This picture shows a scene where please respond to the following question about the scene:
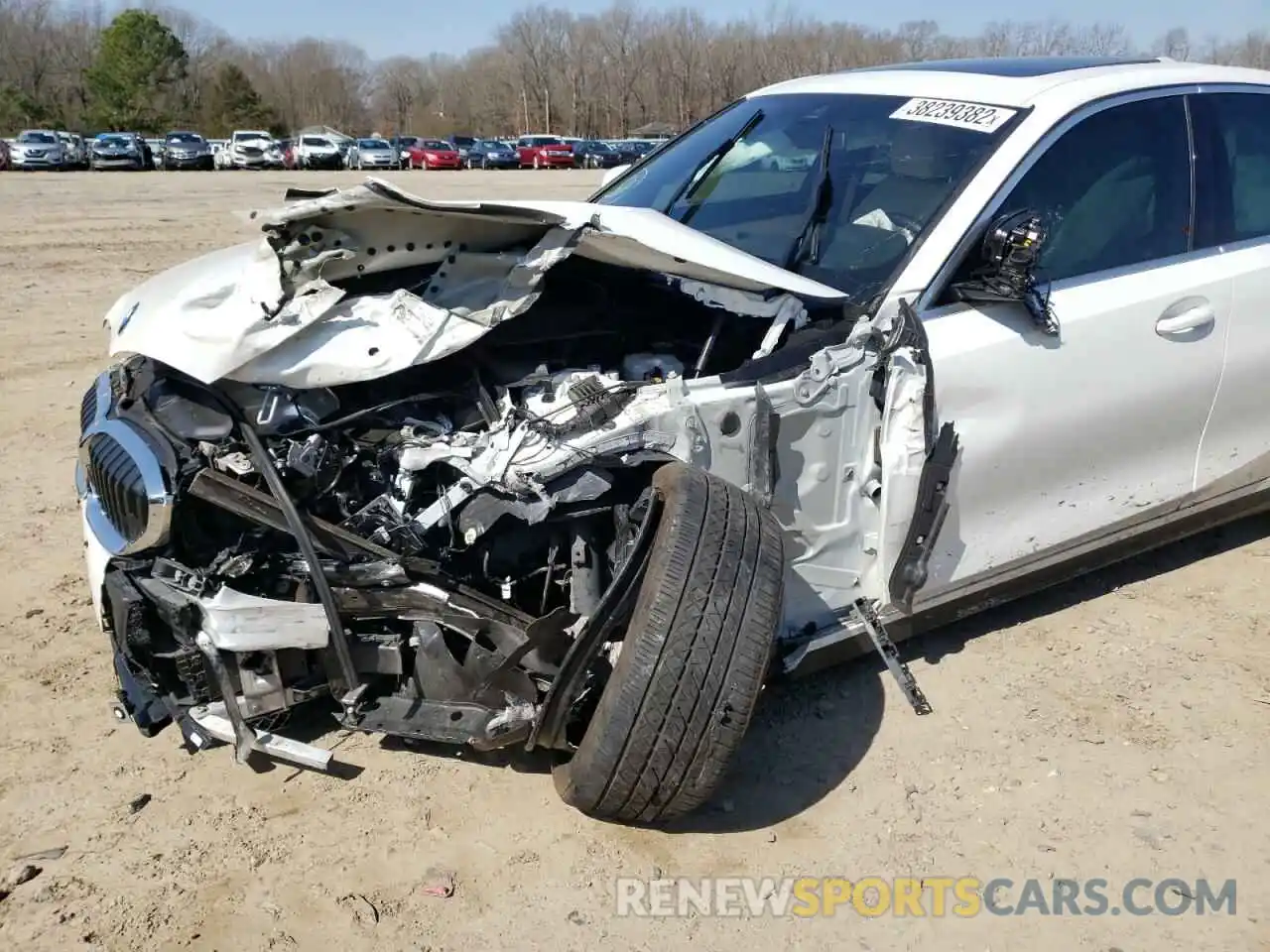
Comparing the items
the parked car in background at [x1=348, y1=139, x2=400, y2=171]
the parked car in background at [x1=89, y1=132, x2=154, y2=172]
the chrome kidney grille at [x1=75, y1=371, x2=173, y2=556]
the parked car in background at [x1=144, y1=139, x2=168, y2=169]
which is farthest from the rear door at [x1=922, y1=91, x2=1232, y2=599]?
the parked car in background at [x1=144, y1=139, x2=168, y2=169]

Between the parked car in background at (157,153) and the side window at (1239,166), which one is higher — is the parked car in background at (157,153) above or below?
above

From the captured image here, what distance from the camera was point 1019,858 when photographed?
2658 mm

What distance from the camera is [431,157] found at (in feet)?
136

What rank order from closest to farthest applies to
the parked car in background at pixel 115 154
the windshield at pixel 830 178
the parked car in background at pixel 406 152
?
1. the windshield at pixel 830 178
2. the parked car in background at pixel 115 154
3. the parked car in background at pixel 406 152

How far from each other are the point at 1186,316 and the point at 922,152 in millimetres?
983

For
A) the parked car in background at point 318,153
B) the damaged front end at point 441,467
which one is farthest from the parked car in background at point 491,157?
the damaged front end at point 441,467

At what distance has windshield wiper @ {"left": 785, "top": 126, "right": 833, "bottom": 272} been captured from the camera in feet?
11.0

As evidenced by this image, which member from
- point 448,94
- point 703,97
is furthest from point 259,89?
point 703,97

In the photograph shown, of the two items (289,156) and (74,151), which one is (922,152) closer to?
(74,151)

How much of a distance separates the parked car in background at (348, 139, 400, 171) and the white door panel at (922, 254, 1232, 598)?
40.2 m

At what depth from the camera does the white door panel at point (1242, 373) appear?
3.41 m

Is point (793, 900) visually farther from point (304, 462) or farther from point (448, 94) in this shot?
point (448, 94)

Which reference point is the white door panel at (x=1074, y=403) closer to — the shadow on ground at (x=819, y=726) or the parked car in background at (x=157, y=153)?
the shadow on ground at (x=819, y=726)

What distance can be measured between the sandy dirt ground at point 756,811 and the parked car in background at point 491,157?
40924 millimetres
